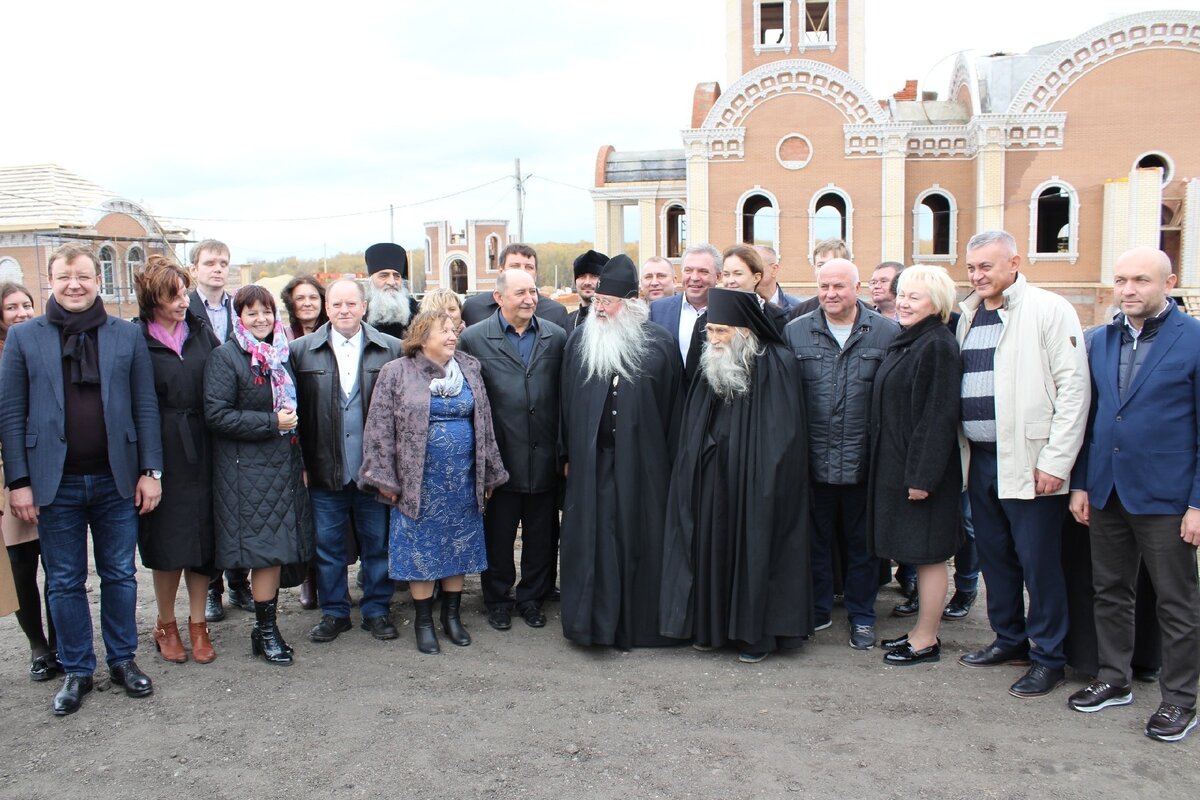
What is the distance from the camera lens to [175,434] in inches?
184

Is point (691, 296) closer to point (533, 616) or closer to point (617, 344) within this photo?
point (617, 344)

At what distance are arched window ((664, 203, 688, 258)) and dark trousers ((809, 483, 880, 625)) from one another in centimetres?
2295

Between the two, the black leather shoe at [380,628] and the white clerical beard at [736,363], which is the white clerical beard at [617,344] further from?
the black leather shoe at [380,628]

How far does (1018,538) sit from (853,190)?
2213cm

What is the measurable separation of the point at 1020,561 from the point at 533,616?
9.25ft

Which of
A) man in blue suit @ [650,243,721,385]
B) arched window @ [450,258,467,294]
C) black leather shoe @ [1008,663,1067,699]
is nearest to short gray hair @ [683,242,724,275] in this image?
man in blue suit @ [650,243,721,385]

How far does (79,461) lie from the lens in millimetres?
4336

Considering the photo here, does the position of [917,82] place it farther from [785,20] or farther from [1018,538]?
[1018,538]

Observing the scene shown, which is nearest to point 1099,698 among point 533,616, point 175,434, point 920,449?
point 920,449

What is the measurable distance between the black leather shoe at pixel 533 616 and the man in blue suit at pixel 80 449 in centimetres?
213

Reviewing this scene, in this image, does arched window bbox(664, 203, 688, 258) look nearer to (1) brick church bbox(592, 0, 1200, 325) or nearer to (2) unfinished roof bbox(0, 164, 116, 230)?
(1) brick church bbox(592, 0, 1200, 325)

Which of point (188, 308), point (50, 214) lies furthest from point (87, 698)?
Result: point (50, 214)

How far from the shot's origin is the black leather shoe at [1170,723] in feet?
12.5

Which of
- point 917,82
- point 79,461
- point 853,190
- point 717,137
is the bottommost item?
point 79,461
